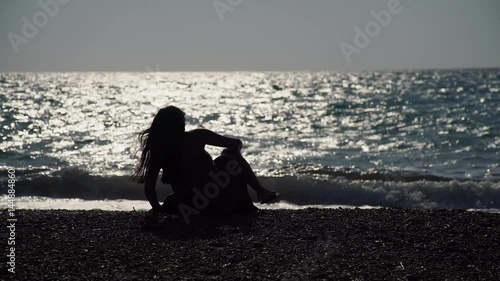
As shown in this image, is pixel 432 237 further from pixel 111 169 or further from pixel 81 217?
pixel 111 169

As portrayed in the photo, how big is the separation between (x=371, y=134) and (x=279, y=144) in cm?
475

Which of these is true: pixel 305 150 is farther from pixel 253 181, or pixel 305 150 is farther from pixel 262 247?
pixel 262 247

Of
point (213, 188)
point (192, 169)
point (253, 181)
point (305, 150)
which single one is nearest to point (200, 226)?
point (213, 188)

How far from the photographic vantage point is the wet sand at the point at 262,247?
17.7 feet

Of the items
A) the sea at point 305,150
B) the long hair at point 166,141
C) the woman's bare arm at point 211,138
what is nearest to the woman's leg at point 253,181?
the woman's bare arm at point 211,138

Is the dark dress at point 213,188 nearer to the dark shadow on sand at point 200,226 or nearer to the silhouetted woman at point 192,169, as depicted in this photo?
the silhouetted woman at point 192,169

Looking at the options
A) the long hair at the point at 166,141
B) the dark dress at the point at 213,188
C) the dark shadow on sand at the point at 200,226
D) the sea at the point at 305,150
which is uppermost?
the long hair at the point at 166,141

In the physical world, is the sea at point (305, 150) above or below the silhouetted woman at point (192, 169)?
below

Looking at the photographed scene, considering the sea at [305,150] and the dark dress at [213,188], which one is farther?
the sea at [305,150]

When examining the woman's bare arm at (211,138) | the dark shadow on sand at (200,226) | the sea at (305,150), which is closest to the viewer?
the dark shadow on sand at (200,226)

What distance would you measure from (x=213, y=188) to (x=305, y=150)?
12.3 metres

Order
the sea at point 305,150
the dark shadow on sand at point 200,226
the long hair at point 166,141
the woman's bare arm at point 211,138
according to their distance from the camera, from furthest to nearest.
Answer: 1. the sea at point 305,150
2. the woman's bare arm at point 211,138
3. the long hair at point 166,141
4. the dark shadow on sand at point 200,226

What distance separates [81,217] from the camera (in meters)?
7.98

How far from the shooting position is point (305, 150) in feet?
64.7
